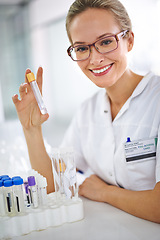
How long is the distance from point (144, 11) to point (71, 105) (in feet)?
9.18

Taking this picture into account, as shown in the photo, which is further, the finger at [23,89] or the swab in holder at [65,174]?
the finger at [23,89]

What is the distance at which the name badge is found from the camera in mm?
1401

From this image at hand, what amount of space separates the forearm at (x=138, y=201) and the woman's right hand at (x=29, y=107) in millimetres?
530

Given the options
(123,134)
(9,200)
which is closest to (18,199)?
(9,200)

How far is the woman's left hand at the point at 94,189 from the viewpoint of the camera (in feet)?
4.83

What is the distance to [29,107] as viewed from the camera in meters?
1.59

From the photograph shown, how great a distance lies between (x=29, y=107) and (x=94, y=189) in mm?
551

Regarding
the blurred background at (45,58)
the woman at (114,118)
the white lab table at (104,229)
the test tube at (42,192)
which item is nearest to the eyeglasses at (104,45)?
the woman at (114,118)

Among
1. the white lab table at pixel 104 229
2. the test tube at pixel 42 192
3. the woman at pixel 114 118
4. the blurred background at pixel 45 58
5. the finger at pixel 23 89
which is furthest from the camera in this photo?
the blurred background at pixel 45 58

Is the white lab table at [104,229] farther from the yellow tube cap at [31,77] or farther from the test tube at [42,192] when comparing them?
the yellow tube cap at [31,77]

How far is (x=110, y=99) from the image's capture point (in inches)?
69.9

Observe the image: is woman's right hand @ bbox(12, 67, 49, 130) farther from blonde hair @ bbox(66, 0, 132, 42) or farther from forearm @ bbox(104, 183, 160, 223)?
forearm @ bbox(104, 183, 160, 223)

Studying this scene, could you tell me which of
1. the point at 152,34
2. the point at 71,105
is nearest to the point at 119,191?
the point at 152,34

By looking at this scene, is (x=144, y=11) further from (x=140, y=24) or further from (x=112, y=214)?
(x=112, y=214)
